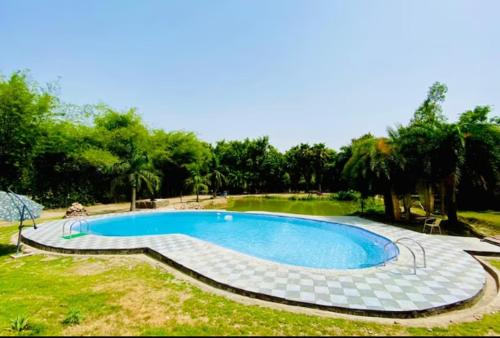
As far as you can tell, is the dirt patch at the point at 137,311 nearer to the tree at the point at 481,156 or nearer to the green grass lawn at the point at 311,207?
the tree at the point at 481,156

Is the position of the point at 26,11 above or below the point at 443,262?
above

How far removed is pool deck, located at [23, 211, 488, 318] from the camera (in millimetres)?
4168

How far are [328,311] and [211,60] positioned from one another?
515 inches

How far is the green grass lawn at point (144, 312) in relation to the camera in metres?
3.34

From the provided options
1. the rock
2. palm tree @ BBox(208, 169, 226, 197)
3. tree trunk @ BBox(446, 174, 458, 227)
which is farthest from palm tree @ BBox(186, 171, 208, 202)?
tree trunk @ BBox(446, 174, 458, 227)

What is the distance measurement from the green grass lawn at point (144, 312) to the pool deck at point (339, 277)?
0.42 metres

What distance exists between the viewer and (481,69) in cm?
1273

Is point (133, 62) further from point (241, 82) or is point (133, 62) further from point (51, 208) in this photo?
point (51, 208)

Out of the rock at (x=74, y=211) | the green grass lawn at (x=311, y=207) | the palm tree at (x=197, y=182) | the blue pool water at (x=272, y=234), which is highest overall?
the palm tree at (x=197, y=182)

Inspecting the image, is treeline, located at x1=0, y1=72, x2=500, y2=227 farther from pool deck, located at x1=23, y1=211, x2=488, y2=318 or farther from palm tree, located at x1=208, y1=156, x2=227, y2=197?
pool deck, located at x1=23, y1=211, x2=488, y2=318

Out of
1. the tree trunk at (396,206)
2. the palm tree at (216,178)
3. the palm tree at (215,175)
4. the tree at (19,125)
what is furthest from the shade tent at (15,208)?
the palm tree at (215,175)

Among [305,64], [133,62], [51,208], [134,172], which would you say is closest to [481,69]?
[305,64]

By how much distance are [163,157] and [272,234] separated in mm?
15555

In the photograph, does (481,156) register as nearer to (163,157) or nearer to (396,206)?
(396,206)
